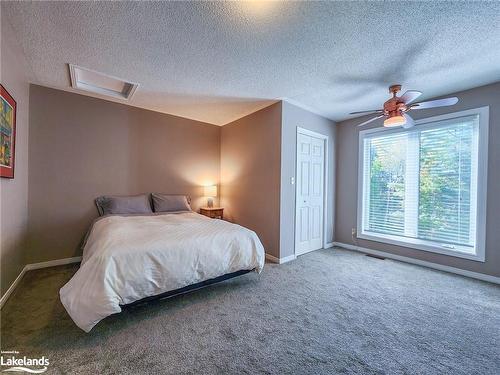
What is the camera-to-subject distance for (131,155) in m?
3.68

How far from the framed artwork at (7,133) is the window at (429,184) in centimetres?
478

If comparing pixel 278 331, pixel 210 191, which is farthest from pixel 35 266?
pixel 278 331

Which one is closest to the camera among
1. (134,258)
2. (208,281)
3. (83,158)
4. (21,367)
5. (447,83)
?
(21,367)

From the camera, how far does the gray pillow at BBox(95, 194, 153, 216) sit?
10.7ft

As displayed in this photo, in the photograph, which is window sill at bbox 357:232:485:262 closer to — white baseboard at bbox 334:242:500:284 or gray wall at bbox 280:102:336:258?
white baseboard at bbox 334:242:500:284

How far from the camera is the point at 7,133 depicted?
205 centimetres

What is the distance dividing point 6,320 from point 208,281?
1663 millimetres

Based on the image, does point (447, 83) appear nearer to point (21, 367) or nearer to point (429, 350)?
point (429, 350)

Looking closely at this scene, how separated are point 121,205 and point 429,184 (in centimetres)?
475

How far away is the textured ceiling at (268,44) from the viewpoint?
5.45ft

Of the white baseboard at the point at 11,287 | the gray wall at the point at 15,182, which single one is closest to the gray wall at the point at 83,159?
the gray wall at the point at 15,182

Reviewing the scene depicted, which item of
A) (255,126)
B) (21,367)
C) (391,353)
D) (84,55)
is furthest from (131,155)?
(391,353)

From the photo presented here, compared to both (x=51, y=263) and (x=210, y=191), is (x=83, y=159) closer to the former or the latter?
(x=51, y=263)

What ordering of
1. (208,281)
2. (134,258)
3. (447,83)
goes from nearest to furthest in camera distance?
(134,258)
(208,281)
(447,83)
